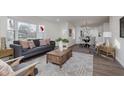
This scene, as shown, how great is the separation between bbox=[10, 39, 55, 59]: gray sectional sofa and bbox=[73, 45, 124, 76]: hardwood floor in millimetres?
948

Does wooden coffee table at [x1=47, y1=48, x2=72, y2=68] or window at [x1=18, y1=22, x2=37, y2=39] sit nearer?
window at [x1=18, y1=22, x2=37, y2=39]

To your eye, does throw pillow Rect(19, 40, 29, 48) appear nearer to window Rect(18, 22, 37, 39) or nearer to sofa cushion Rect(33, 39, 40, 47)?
window Rect(18, 22, 37, 39)

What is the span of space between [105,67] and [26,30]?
2.47 metres

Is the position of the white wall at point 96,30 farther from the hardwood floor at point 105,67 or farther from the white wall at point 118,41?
the hardwood floor at point 105,67

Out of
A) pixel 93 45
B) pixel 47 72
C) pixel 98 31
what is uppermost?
pixel 98 31

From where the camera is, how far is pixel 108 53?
4023 millimetres

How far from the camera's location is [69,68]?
3.18 m

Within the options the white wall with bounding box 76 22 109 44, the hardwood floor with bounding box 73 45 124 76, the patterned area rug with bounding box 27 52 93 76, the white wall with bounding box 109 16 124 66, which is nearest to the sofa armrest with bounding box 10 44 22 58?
the patterned area rug with bounding box 27 52 93 76

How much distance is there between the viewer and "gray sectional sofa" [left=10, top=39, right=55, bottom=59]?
10.0 ft

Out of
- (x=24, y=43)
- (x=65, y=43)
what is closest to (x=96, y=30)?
(x=65, y=43)

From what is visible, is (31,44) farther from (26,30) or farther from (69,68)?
(69,68)
